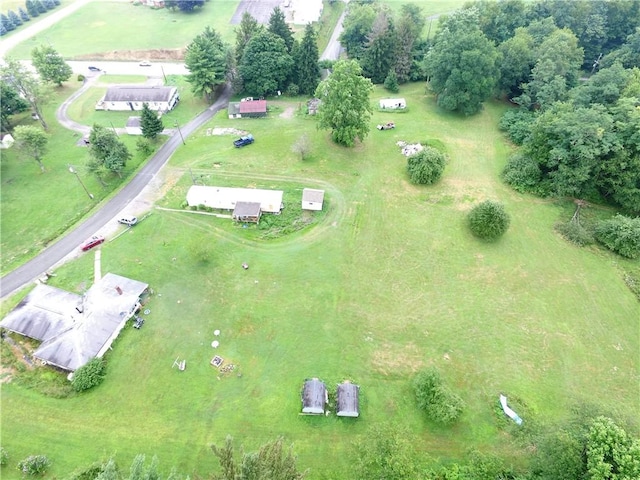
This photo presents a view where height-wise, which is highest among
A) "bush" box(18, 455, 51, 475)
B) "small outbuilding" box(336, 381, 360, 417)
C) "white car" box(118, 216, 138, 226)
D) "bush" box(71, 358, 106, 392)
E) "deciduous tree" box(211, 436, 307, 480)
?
"deciduous tree" box(211, 436, 307, 480)

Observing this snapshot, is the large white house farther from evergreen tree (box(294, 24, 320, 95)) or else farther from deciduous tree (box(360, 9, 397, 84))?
deciduous tree (box(360, 9, 397, 84))

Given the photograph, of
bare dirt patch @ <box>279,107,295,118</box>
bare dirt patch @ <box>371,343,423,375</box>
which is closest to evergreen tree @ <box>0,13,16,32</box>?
bare dirt patch @ <box>279,107,295,118</box>

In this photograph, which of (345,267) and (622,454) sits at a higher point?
(622,454)

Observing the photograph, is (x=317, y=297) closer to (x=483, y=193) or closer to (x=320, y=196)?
(x=320, y=196)

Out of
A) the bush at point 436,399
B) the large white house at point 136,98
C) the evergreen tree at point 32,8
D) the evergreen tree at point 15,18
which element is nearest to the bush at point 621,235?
the bush at point 436,399

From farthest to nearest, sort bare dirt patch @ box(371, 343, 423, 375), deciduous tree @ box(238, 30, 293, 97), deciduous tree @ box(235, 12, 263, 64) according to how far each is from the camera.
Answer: deciduous tree @ box(235, 12, 263, 64) < deciduous tree @ box(238, 30, 293, 97) < bare dirt patch @ box(371, 343, 423, 375)

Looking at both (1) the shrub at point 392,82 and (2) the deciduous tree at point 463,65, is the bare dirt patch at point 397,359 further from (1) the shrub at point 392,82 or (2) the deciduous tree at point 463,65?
(1) the shrub at point 392,82

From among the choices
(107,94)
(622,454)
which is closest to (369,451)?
(622,454)
